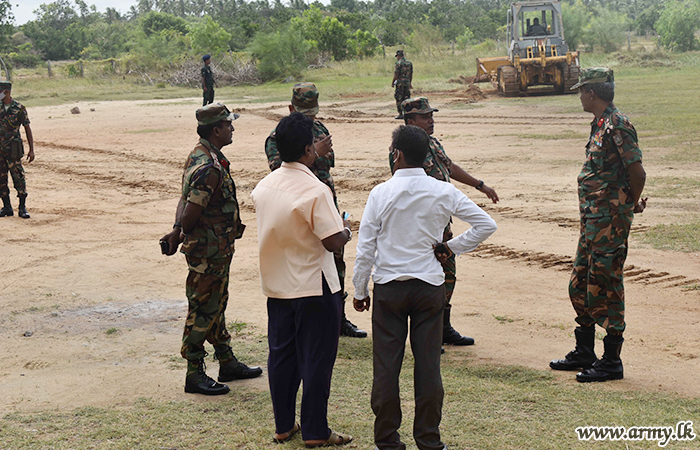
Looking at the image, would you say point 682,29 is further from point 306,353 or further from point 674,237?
point 306,353

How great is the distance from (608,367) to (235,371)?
2480mm

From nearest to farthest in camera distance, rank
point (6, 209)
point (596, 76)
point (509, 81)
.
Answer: point (596, 76) → point (6, 209) → point (509, 81)

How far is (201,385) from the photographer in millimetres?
4344

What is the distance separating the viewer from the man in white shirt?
333cm

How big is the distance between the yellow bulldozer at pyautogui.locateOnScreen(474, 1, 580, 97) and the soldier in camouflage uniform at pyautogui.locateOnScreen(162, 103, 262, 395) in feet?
66.4

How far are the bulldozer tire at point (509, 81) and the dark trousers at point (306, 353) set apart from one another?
21.2 metres

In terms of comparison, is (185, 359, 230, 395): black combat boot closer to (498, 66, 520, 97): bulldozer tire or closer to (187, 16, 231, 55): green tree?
(498, 66, 520, 97): bulldozer tire

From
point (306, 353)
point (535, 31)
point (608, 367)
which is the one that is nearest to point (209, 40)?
point (535, 31)

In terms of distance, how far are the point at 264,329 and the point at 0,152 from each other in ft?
20.0

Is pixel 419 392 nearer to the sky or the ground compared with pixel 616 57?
nearer to the ground

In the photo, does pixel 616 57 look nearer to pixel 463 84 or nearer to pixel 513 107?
pixel 463 84

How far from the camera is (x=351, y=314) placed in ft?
20.5

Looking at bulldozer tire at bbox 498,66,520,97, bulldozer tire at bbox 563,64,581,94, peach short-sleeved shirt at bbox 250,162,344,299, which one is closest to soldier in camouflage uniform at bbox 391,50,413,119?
bulldozer tire at bbox 498,66,520,97

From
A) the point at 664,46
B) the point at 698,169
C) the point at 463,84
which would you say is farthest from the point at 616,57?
the point at 698,169
